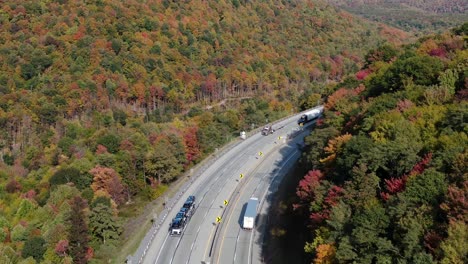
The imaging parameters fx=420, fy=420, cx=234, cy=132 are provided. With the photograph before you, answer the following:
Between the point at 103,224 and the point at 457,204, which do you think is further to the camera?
the point at 103,224

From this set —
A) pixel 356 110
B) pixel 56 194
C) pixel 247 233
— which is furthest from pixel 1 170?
pixel 356 110

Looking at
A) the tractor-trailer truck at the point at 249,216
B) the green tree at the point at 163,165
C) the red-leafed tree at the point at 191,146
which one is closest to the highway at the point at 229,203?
the tractor-trailer truck at the point at 249,216

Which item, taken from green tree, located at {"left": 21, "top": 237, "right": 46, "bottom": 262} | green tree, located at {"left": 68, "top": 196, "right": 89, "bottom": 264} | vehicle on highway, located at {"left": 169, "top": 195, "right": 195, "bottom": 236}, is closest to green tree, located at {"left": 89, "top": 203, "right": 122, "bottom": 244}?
green tree, located at {"left": 68, "top": 196, "right": 89, "bottom": 264}

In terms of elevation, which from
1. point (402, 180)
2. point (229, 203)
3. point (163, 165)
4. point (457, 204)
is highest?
point (163, 165)

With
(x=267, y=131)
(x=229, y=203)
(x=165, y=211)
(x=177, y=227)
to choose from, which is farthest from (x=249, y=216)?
(x=267, y=131)

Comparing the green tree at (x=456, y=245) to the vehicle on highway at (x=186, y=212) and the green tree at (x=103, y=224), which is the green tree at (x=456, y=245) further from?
the green tree at (x=103, y=224)

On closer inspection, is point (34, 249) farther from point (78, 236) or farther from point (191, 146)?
point (191, 146)

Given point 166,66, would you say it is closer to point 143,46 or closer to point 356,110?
point 143,46
